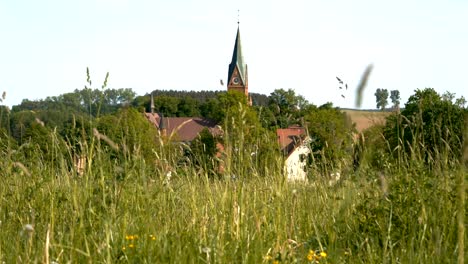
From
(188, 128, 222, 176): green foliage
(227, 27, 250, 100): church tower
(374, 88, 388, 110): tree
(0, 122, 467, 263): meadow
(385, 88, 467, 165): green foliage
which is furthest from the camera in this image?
(227, 27, 250, 100): church tower

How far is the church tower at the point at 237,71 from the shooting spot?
342ft

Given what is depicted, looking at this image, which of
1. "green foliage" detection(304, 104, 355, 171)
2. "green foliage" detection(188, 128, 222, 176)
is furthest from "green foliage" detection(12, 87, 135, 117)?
"green foliage" detection(304, 104, 355, 171)

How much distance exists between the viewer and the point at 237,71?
110 meters

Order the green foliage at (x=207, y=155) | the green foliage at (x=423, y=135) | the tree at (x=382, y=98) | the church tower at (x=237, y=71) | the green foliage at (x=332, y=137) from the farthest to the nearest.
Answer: the church tower at (x=237, y=71), the green foliage at (x=207, y=155), the green foliage at (x=423, y=135), the tree at (x=382, y=98), the green foliage at (x=332, y=137)

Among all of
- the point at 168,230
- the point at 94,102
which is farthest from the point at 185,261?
the point at 94,102

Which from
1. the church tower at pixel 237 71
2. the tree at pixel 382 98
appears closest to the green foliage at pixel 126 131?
the tree at pixel 382 98

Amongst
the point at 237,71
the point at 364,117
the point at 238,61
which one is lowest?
the point at 364,117

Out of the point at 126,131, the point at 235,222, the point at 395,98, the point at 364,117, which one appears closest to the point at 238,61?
the point at 395,98

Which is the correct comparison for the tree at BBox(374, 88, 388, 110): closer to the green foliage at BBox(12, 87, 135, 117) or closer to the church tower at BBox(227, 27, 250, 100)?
the green foliage at BBox(12, 87, 135, 117)

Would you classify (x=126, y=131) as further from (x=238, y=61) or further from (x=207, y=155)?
(x=238, y=61)

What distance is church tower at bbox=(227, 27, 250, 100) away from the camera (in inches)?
4100

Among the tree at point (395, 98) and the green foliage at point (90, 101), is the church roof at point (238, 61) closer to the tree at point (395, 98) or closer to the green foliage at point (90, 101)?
the green foliage at point (90, 101)

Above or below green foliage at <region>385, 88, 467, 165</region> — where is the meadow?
below

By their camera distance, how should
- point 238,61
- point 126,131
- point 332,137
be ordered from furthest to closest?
point 238,61 < point 332,137 < point 126,131
